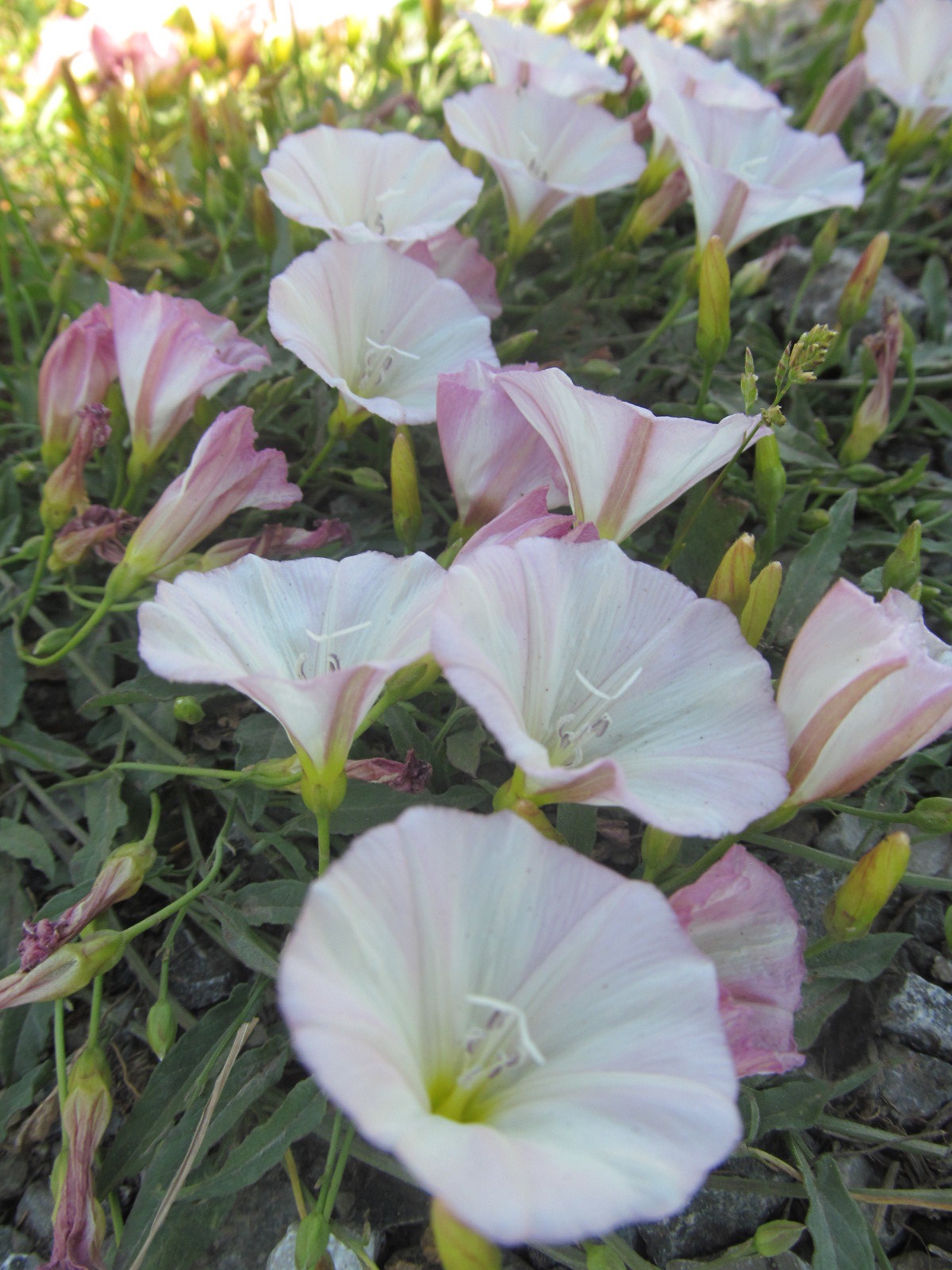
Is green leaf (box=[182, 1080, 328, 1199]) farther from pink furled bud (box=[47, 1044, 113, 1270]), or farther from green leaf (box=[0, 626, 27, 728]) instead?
green leaf (box=[0, 626, 27, 728])

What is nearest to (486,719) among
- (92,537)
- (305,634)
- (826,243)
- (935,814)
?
(305,634)

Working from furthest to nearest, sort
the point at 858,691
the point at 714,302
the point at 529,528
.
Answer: the point at 714,302
the point at 529,528
the point at 858,691


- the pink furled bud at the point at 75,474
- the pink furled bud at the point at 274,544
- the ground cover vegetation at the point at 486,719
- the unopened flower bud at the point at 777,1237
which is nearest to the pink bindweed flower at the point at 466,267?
the ground cover vegetation at the point at 486,719

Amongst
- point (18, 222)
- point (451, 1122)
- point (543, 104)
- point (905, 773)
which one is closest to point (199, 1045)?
point (451, 1122)

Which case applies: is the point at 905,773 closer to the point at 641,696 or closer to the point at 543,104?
the point at 641,696

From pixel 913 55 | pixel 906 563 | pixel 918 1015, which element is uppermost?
pixel 913 55

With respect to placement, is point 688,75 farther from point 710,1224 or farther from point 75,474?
point 710,1224
